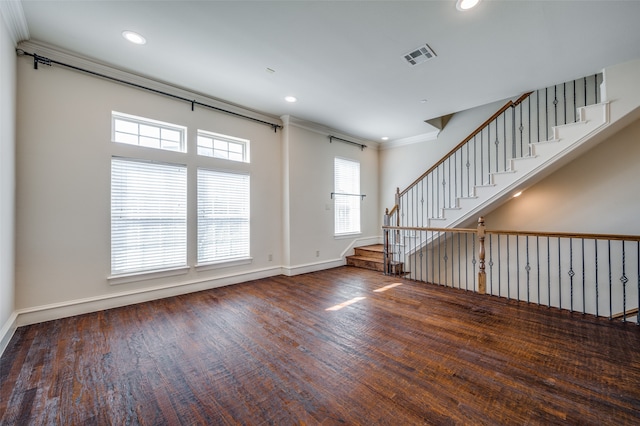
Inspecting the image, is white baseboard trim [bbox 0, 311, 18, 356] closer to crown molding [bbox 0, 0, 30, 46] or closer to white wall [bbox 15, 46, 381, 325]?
white wall [bbox 15, 46, 381, 325]

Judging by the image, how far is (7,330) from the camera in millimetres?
2508

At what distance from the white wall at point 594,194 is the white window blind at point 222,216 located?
5241 mm

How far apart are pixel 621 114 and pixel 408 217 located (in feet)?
12.0

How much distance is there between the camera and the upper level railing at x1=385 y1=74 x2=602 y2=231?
4266mm

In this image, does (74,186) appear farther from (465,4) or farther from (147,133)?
(465,4)

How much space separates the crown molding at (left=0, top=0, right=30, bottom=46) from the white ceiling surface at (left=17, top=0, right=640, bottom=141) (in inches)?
2.2

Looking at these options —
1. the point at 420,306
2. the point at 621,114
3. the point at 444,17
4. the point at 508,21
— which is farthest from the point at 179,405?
the point at 621,114

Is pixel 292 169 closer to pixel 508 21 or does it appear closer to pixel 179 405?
pixel 508 21

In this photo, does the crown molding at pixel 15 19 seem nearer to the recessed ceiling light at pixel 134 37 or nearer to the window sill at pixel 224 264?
the recessed ceiling light at pixel 134 37

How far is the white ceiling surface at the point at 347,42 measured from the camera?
241 cm

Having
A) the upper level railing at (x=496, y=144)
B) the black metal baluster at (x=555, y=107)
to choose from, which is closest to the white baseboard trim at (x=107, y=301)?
the upper level railing at (x=496, y=144)

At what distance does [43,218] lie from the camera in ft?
9.69

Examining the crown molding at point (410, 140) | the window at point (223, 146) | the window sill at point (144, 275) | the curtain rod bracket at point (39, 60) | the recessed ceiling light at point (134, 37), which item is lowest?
the window sill at point (144, 275)

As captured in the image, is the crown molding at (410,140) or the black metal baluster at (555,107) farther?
the crown molding at (410,140)
